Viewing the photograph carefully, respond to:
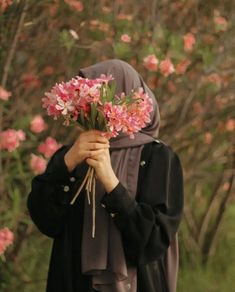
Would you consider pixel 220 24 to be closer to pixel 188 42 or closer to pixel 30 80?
pixel 188 42

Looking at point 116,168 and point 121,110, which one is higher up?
point 121,110

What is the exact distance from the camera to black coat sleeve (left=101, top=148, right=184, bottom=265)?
6.80 feet

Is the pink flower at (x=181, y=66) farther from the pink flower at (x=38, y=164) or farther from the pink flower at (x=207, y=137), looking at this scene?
the pink flower at (x=38, y=164)

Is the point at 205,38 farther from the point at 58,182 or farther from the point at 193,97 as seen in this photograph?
the point at 58,182

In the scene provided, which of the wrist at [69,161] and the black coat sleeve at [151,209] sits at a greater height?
the wrist at [69,161]

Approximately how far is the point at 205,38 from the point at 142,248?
2.60m

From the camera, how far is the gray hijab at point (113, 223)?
2145 mm

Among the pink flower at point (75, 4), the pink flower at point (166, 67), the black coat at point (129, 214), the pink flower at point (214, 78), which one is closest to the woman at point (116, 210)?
the black coat at point (129, 214)

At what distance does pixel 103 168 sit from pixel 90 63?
2.32 m

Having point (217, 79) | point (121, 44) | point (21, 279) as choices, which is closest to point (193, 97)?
point (217, 79)

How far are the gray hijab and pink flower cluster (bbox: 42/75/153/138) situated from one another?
0.11m

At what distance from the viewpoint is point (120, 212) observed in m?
2.07

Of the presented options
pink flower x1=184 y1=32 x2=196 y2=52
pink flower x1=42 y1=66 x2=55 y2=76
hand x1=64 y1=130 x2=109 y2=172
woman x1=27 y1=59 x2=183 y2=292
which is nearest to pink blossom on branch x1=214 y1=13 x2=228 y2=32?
pink flower x1=184 y1=32 x2=196 y2=52

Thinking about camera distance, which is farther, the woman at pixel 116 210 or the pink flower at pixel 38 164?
the pink flower at pixel 38 164
